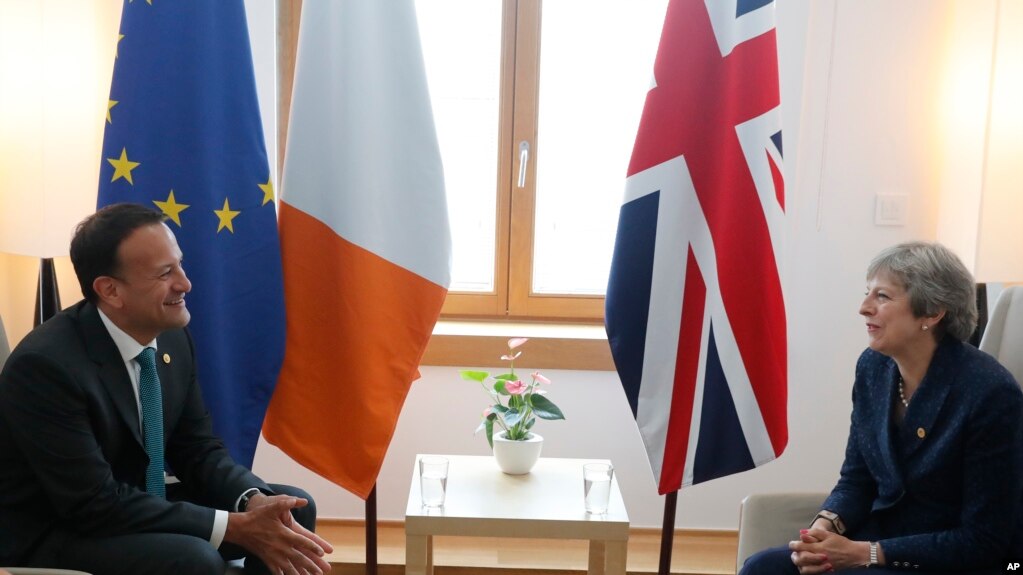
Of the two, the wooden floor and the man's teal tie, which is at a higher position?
the man's teal tie

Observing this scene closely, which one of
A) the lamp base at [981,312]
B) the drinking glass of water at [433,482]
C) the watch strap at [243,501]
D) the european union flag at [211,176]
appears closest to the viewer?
the watch strap at [243,501]

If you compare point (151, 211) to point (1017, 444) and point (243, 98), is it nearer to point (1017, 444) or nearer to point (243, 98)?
point (243, 98)

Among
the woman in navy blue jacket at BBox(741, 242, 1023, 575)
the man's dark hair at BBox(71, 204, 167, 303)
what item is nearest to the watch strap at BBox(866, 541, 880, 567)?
the woman in navy blue jacket at BBox(741, 242, 1023, 575)

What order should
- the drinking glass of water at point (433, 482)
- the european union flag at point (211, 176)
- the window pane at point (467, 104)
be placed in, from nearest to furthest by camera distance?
the european union flag at point (211, 176) < the drinking glass of water at point (433, 482) < the window pane at point (467, 104)

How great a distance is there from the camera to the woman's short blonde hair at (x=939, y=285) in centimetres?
188

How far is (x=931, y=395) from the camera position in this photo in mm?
1895

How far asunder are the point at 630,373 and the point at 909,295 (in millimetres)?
615

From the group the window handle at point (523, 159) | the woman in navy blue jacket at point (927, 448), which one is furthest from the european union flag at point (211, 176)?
the woman in navy blue jacket at point (927, 448)

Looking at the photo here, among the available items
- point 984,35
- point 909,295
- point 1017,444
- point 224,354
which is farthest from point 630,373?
point 984,35

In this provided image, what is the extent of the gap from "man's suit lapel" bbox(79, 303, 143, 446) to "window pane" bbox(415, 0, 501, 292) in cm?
138

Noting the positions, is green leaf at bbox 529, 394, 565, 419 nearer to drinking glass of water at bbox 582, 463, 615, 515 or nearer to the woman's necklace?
drinking glass of water at bbox 582, 463, 615, 515

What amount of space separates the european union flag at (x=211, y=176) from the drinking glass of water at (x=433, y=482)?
39 centimetres

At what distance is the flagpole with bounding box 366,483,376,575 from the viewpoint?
224cm

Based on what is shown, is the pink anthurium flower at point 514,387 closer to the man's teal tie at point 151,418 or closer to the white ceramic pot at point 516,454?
the white ceramic pot at point 516,454
